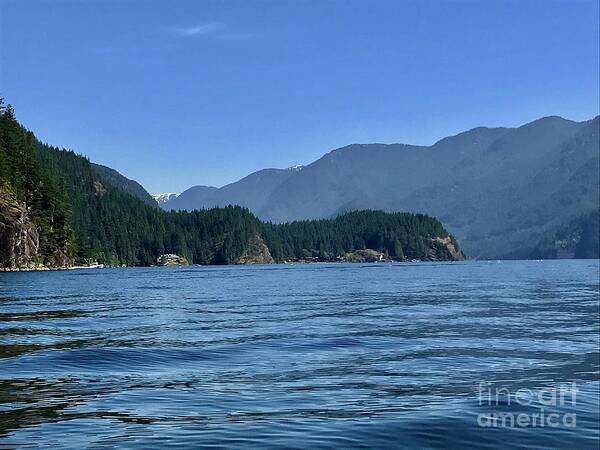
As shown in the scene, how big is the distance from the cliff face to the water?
356 ft

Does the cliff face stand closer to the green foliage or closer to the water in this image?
the green foliage

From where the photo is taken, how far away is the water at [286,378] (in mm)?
16484

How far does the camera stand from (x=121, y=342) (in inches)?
1289

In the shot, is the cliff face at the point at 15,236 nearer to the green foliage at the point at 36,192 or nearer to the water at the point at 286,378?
the green foliage at the point at 36,192

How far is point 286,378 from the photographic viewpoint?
2388cm

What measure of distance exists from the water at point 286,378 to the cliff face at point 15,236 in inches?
4267

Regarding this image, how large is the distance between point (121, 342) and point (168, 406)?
571 inches

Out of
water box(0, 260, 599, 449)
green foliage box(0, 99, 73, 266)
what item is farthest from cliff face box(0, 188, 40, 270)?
water box(0, 260, 599, 449)

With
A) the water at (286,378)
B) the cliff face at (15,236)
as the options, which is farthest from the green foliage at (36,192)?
the water at (286,378)

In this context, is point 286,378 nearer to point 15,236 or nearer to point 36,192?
point 15,236

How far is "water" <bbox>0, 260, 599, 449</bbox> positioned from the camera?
16.5 m

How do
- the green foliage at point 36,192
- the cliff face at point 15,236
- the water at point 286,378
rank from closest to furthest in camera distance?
the water at point 286,378 → the cliff face at point 15,236 → the green foliage at point 36,192

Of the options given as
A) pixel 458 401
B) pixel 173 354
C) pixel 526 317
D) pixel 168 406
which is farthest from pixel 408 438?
pixel 526 317

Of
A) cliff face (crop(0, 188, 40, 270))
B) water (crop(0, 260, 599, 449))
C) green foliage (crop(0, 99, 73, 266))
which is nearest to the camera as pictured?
water (crop(0, 260, 599, 449))
